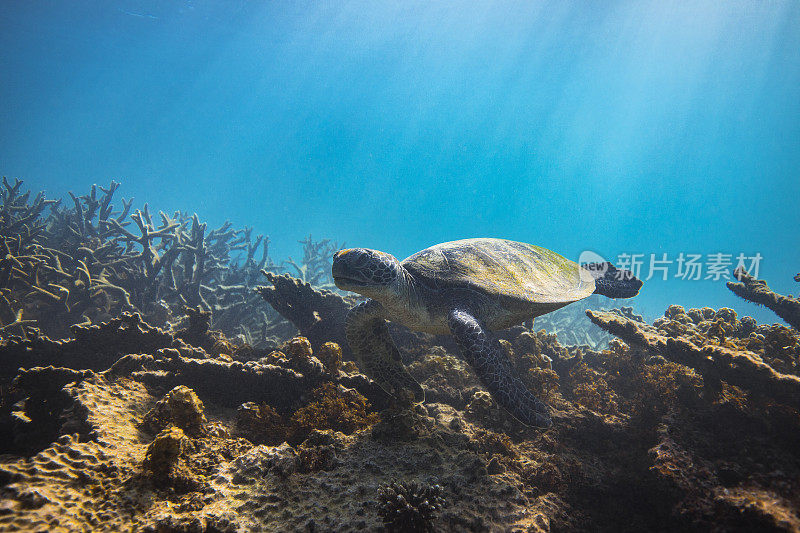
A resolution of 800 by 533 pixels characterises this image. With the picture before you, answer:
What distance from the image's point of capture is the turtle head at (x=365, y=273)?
3424mm

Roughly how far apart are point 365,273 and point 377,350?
1.35m

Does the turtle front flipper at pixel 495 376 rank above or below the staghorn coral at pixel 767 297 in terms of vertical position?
below

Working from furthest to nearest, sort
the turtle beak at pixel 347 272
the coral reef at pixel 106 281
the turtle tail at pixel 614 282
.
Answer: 1. the coral reef at pixel 106 281
2. the turtle tail at pixel 614 282
3. the turtle beak at pixel 347 272

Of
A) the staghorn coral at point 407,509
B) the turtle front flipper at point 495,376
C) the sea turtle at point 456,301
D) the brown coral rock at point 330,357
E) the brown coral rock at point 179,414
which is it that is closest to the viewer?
the staghorn coral at point 407,509

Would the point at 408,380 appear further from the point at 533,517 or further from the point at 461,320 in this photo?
the point at 533,517

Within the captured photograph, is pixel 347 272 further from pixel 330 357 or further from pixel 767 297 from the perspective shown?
pixel 767 297

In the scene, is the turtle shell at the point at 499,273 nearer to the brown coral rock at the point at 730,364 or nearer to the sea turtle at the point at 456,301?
the sea turtle at the point at 456,301

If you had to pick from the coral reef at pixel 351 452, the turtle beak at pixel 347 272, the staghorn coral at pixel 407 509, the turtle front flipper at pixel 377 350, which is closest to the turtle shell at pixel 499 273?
the turtle front flipper at pixel 377 350

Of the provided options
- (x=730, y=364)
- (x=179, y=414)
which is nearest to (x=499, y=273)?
(x=730, y=364)

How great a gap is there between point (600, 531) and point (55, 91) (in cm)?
13928

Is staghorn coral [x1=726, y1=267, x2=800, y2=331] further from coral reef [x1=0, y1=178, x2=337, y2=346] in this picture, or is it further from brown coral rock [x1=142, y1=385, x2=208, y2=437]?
coral reef [x1=0, y1=178, x2=337, y2=346]

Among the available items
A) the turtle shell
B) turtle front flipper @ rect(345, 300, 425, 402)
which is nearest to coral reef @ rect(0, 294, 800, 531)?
turtle front flipper @ rect(345, 300, 425, 402)

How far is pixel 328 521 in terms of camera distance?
71.1 inches

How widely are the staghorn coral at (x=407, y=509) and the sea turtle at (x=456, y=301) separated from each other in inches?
54.7
